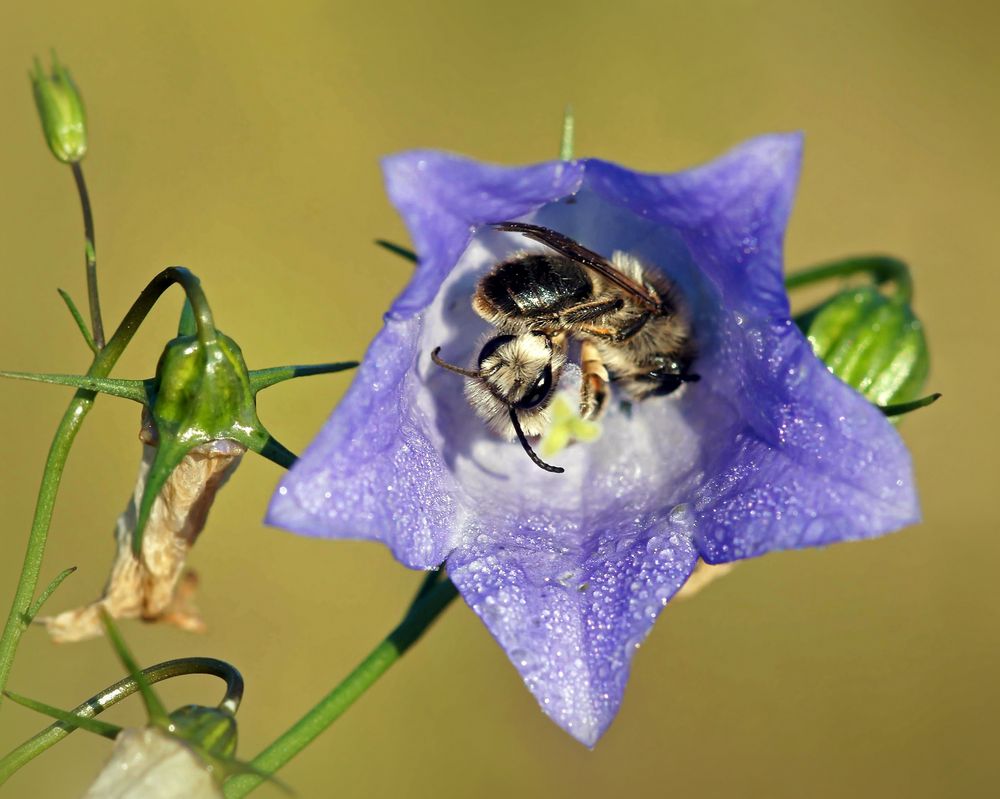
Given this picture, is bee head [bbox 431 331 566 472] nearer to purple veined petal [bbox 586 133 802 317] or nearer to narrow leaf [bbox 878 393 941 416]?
purple veined petal [bbox 586 133 802 317]

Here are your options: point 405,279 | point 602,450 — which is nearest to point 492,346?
point 602,450

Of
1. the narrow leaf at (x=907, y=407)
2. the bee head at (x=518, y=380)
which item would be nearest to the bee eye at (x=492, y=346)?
the bee head at (x=518, y=380)

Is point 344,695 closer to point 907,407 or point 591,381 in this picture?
point 591,381

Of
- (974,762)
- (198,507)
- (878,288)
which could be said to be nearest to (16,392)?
(198,507)

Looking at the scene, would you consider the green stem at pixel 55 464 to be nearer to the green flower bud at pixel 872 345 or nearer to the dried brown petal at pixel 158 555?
the dried brown petal at pixel 158 555

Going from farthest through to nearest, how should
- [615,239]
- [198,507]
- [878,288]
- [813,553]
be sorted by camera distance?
[813,553]
[878,288]
[615,239]
[198,507]

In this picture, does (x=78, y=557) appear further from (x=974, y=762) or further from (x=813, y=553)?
(x=974, y=762)

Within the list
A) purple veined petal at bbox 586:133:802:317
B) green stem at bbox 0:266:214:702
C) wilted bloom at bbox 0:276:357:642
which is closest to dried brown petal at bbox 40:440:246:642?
wilted bloom at bbox 0:276:357:642
